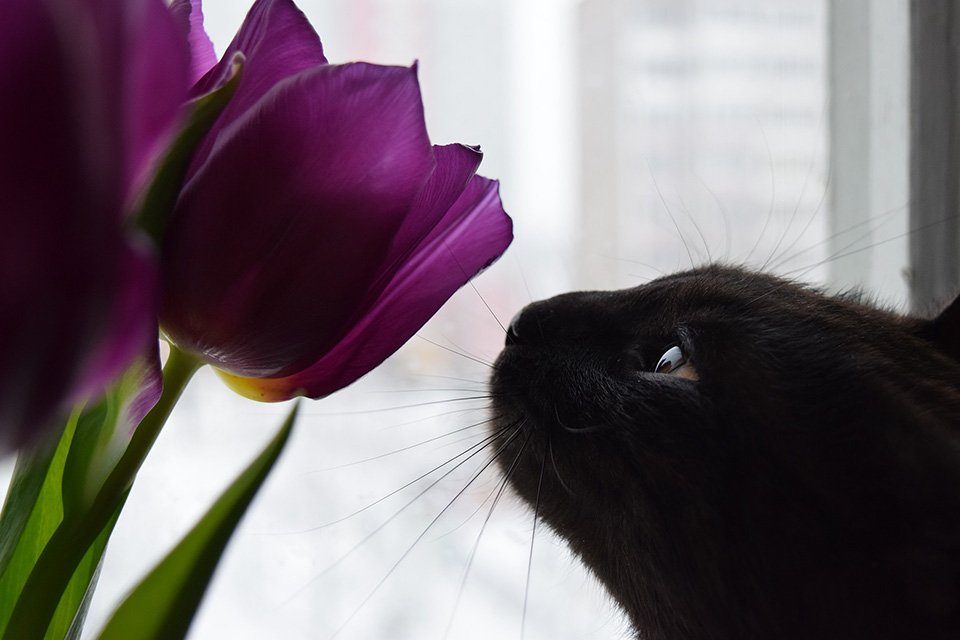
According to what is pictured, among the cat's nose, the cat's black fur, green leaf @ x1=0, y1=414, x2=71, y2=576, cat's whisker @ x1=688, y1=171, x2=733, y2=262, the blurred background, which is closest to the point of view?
green leaf @ x1=0, y1=414, x2=71, y2=576

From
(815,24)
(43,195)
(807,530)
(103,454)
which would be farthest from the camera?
(815,24)

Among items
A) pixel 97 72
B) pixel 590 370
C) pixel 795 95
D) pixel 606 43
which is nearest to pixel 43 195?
pixel 97 72

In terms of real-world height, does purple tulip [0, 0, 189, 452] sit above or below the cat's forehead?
above

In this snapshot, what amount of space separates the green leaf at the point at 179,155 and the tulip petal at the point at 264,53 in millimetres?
30

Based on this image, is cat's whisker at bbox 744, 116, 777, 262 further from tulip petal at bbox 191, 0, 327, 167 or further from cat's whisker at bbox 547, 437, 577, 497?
tulip petal at bbox 191, 0, 327, 167

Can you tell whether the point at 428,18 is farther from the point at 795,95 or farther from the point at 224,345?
the point at 224,345

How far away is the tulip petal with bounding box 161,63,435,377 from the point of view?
0.76 feet

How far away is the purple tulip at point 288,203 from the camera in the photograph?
0.23 metres

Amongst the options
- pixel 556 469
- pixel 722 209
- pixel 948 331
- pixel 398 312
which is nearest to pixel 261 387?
pixel 398 312

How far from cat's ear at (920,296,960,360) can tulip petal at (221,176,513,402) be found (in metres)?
0.34

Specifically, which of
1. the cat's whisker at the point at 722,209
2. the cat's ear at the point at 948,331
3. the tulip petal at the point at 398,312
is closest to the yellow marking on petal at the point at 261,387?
the tulip petal at the point at 398,312

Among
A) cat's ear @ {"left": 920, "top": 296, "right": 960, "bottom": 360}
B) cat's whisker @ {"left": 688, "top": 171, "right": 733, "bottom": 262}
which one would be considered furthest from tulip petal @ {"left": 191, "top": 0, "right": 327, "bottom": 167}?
cat's whisker @ {"left": 688, "top": 171, "right": 733, "bottom": 262}

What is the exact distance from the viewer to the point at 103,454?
274mm

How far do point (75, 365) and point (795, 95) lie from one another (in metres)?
0.71
